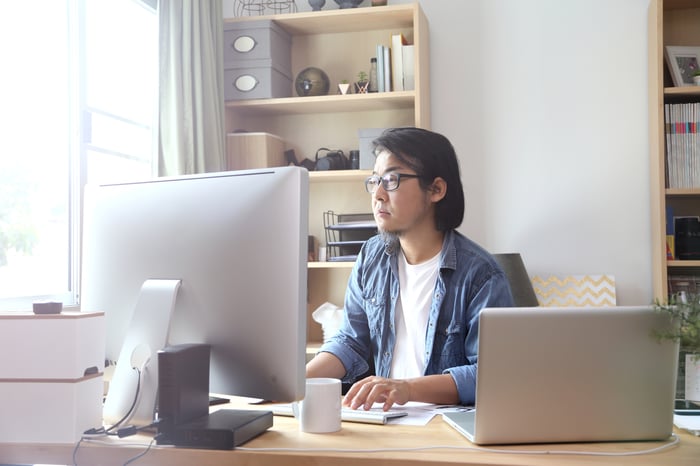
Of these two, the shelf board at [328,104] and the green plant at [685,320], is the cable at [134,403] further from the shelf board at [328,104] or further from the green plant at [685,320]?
the shelf board at [328,104]

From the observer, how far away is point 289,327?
1205 mm

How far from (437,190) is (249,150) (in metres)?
1.58

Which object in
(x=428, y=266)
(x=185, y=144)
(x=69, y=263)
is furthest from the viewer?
(x=185, y=144)

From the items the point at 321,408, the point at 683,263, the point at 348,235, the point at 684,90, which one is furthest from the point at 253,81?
the point at 321,408

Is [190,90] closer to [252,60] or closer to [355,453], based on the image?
[252,60]

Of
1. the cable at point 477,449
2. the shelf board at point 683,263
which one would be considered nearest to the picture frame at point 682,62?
the shelf board at point 683,263

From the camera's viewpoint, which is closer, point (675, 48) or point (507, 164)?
point (675, 48)

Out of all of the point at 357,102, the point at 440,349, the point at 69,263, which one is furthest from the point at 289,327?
the point at 357,102

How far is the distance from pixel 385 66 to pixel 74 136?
4.66 feet

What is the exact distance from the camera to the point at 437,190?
2.10 metres

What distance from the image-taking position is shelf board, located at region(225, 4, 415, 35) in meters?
3.37

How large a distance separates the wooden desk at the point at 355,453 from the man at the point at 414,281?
546 millimetres

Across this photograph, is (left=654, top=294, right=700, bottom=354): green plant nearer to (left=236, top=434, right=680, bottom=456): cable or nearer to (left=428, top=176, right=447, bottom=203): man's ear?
(left=236, top=434, right=680, bottom=456): cable

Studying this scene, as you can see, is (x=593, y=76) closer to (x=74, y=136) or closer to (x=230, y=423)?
(x=74, y=136)
